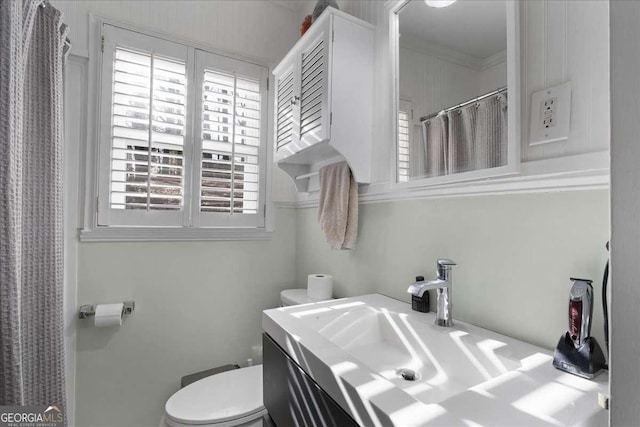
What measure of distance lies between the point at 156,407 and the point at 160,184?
1.17 metres

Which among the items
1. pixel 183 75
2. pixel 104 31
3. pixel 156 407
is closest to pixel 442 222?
pixel 183 75

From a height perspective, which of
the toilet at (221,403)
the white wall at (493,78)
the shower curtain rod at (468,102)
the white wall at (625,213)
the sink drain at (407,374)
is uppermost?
the white wall at (493,78)

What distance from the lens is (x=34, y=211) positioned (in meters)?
1.22

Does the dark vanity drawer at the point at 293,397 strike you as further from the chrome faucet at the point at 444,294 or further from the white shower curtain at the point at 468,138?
the white shower curtain at the point at 468,138

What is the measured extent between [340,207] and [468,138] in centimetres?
59

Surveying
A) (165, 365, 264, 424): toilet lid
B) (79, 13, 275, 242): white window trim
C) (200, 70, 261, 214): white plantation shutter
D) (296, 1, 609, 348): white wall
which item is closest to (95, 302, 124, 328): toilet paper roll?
(79, 13, 275, 242): white window trim

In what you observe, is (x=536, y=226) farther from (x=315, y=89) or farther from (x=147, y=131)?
(x=147, y=131)

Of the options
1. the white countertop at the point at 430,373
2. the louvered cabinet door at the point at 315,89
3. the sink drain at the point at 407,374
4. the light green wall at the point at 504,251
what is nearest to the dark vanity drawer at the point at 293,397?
the white countertop at the point at 430,373

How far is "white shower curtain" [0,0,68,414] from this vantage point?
100 cm

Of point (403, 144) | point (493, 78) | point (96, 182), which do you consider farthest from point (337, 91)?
point (96, 182)

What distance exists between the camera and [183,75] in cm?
175

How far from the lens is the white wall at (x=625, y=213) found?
0.24m

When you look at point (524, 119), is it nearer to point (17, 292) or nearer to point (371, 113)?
point (371, 113)

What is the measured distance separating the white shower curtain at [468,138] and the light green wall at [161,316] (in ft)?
3.91
